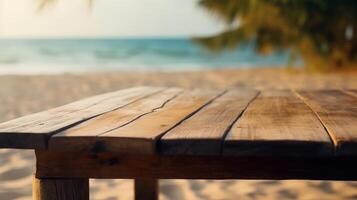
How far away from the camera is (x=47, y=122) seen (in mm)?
1503

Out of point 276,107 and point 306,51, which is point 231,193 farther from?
point 306,51

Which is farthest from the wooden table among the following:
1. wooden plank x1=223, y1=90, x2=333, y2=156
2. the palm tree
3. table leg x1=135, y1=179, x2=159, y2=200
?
the palm tree

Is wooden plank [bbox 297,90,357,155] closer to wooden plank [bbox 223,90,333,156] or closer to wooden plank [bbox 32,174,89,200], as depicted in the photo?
wooden plank [bbox 223,90,333,156]

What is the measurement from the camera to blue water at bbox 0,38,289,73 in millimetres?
24203

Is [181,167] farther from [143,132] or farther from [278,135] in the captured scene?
[278,135]

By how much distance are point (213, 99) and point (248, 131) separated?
871 millimetres

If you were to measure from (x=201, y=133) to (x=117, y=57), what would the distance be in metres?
29.9

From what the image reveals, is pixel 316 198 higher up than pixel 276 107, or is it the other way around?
pixel 276 107

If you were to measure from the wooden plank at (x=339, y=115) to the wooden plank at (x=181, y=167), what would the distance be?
0.09 metres

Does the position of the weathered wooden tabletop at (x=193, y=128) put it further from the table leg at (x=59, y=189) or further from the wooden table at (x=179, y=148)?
the table leg at (x=59, y=189)

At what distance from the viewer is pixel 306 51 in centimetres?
1433

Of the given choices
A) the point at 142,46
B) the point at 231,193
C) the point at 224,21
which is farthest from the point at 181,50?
the point at 231,193

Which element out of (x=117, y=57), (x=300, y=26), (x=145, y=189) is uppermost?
(x=300, y=26)

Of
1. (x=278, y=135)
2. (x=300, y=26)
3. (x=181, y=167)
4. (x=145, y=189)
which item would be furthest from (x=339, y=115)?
(x=300, y=26)
